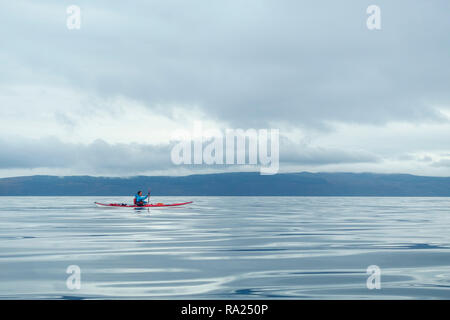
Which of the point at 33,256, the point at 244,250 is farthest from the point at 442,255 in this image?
the point at 33,256

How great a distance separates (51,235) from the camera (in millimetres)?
26812

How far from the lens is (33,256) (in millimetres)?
18328

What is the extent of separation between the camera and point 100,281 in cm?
1323
